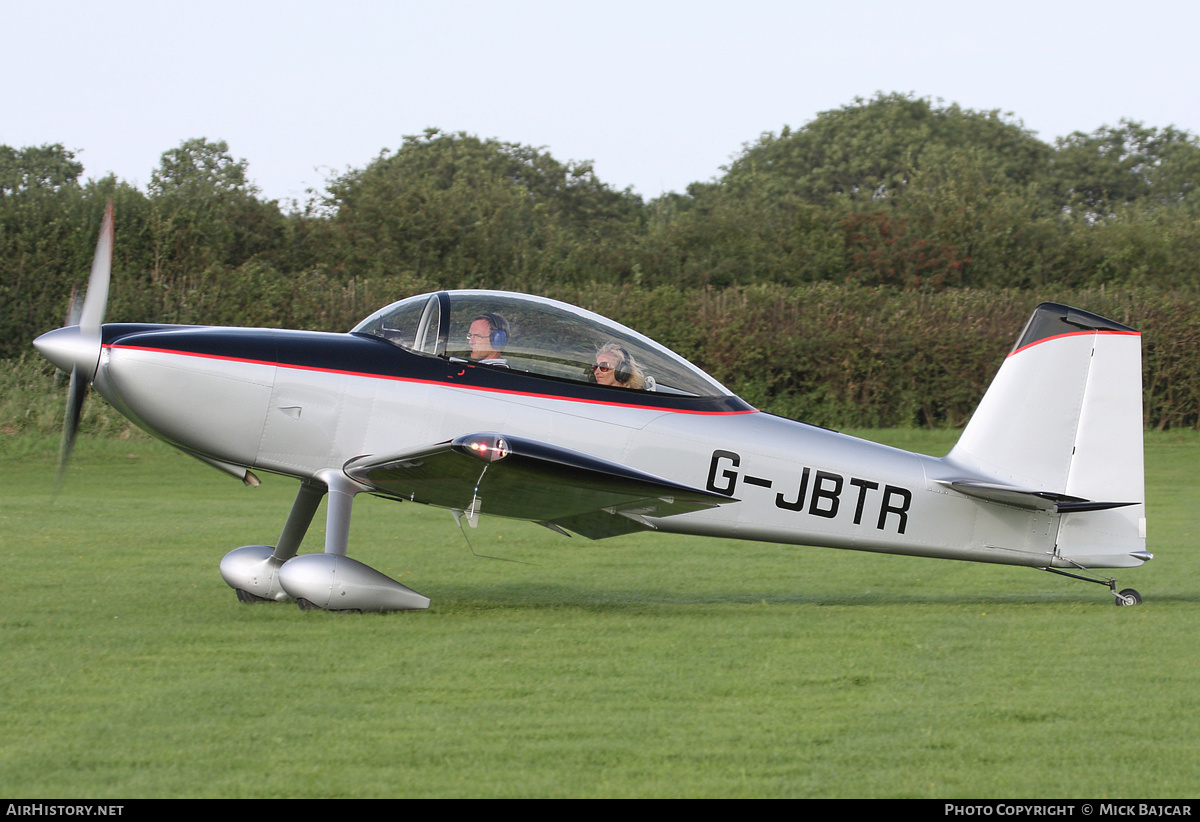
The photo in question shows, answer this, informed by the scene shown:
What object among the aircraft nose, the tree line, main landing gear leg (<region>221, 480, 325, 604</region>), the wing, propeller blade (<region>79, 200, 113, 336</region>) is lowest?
main landing gear leg (<region>221, 480, 325, 604</region>)

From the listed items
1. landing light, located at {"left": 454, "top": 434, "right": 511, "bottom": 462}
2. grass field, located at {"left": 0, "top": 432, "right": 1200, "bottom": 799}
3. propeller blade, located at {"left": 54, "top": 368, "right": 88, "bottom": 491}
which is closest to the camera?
grass field, located at {"left": 0, "top": 432, "right": 1200, "bottom": 799}

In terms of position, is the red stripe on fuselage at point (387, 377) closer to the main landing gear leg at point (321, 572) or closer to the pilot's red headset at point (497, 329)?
the pilot's red headset at point (497, 329)

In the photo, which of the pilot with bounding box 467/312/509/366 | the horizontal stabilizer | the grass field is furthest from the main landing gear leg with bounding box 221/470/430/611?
the horizontal stabilizer

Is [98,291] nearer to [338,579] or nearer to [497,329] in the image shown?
[338,579]

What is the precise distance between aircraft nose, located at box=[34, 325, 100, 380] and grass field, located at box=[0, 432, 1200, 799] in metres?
1.57

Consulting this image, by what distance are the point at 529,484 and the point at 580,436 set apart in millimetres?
670

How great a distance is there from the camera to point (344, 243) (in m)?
31.7

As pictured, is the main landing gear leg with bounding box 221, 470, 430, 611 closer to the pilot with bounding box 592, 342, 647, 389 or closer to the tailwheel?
the pilot with bounding box 592, 342, 647, 389

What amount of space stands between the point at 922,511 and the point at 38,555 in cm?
742

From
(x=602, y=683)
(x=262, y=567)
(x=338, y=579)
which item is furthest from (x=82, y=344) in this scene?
(x=602, y=683)

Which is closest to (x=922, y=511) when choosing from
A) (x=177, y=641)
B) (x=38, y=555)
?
(x=177, y=641)

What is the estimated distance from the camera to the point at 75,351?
713 cm

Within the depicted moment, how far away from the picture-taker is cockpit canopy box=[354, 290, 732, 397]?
748 centimetres

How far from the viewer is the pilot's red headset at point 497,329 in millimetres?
7500
